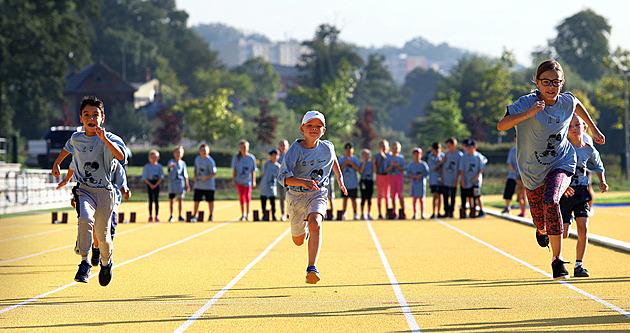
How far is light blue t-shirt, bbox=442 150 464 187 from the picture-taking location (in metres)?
20.8

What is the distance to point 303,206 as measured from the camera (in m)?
8.54

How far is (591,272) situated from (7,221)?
1682 centimetres

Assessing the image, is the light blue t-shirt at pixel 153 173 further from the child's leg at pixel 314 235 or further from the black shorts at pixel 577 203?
the black shorts at pixel 577 203

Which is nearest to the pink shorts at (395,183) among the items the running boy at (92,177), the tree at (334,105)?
the running boy at (92,177)

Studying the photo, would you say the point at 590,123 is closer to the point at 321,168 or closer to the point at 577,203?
the point at 577,203

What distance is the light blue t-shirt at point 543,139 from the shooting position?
316 inches

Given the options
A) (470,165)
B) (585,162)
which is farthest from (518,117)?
(470,165)

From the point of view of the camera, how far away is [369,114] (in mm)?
65375

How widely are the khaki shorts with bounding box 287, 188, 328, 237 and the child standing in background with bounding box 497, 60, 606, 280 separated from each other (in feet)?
6.71

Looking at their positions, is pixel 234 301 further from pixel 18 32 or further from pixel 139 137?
pixel 139 137

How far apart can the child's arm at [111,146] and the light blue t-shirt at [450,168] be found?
13.7 metres

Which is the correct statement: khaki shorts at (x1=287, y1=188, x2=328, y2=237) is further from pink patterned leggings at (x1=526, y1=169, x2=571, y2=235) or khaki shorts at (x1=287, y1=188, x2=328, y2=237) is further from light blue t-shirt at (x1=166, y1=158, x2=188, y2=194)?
Answer: light blue t-shirt at (x1=166, y1=158, x2=188, y2=194)

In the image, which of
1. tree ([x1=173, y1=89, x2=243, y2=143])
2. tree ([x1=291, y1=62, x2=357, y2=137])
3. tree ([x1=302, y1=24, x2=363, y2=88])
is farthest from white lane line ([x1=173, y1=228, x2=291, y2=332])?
tree ([x1=302, y1=24, x2=363, y2=88])

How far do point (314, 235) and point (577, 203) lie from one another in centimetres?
308
